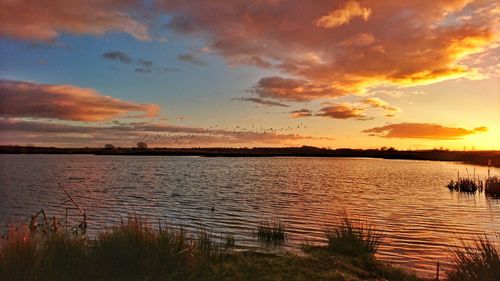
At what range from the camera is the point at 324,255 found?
13.4 meters

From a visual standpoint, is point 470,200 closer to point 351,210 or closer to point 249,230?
point 351,210

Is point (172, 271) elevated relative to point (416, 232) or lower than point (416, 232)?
elevated

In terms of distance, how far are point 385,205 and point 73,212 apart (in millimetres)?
24485

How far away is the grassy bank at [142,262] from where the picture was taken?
919 cm

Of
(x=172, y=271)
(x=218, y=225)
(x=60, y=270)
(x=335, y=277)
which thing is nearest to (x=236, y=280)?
(x=172, y=271)

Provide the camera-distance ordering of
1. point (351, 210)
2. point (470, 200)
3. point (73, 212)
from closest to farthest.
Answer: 1. point (73, 212)
2. point (351, 210)
3. point (470, 200)

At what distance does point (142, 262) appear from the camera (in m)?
9.91

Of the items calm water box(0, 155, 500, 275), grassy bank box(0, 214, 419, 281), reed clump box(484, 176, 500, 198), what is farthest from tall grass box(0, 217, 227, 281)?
reed clump box(484, 176, 500, 198)

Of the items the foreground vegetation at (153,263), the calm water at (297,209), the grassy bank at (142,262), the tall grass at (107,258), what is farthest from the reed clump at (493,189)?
the tall grass at (107,258)

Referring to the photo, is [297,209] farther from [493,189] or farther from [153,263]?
[493,189]

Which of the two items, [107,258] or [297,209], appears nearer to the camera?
[107,258]

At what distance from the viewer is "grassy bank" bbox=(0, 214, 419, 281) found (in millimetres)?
9188

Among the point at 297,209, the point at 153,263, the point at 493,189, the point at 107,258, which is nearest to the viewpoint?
the point at 153,263

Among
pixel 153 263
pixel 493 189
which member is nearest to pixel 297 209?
pixel 153 263
